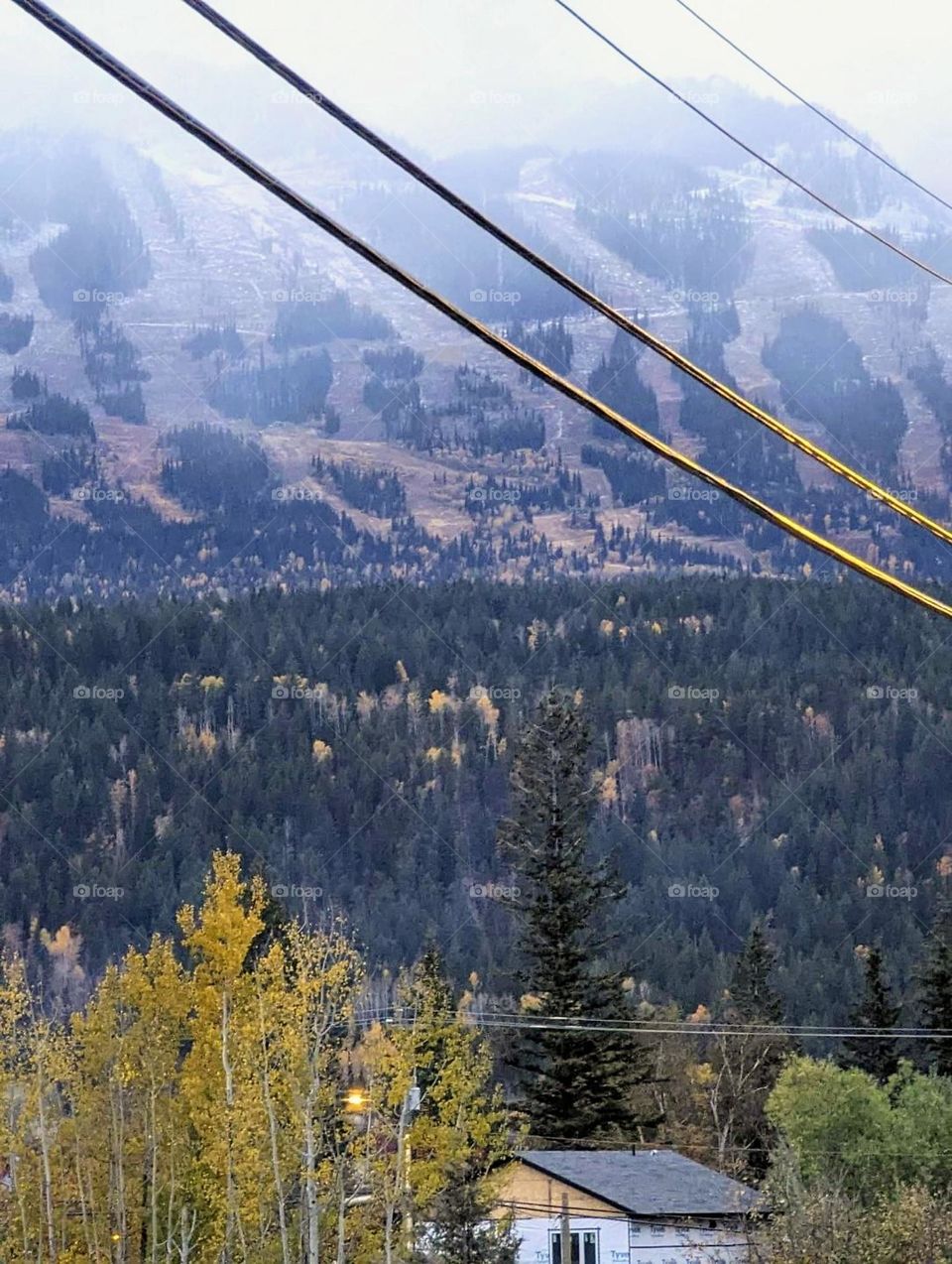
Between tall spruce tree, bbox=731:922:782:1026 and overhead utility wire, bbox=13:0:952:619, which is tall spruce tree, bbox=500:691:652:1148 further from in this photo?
overhead utility wire, bbox=13:0:952:619

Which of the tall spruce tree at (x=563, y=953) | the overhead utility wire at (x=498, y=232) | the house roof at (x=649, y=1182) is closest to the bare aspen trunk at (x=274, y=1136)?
the house roof at (x=649, y=1182)

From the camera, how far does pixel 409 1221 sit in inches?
1912

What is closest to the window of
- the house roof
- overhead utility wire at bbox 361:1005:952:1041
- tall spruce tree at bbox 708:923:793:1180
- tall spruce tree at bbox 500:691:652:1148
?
the house roof

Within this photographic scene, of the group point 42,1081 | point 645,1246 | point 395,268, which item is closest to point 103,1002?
point 42,1081

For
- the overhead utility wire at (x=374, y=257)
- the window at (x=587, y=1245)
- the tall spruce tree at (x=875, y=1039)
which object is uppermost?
the overhead utility wire at (x=374, y=257)

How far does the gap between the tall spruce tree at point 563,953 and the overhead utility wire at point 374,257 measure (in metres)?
56.8

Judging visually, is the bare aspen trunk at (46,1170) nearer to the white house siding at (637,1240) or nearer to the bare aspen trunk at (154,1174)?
the bare aspen trunk at (154,1174)

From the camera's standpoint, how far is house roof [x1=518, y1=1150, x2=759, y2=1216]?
5416 centimetres

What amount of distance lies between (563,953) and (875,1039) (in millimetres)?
13457

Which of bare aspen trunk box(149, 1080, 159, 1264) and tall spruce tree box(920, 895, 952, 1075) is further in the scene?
tall spruce tree box(920, 895, 952, 1075)

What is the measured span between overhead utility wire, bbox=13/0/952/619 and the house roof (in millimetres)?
42891

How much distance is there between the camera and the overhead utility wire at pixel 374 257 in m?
8.41

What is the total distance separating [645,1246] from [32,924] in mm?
128524

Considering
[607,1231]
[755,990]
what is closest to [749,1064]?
[755,990]
